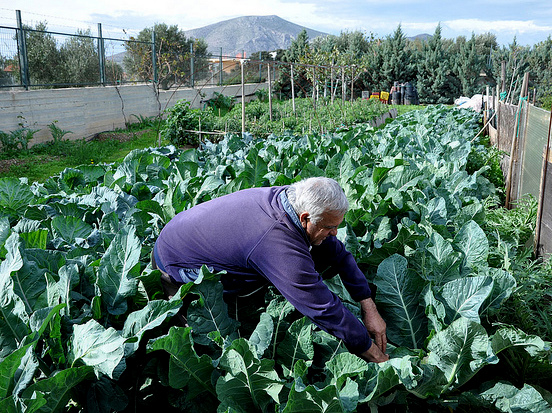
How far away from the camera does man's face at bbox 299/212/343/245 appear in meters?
2.25

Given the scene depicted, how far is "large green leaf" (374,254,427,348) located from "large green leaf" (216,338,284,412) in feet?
2.94

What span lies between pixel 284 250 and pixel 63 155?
10.8 m

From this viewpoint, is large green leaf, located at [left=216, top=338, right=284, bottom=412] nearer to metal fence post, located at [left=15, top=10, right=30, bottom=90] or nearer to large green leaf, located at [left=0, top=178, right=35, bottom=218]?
large green leaf, located at [left=0, top=178, right=35, bottom=218]

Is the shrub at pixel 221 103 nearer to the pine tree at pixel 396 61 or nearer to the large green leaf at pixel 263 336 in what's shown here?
the pine tree at pixel 396 61

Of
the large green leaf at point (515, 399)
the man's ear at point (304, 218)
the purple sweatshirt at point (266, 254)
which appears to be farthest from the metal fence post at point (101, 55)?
the large green leaf at point (515, 399)

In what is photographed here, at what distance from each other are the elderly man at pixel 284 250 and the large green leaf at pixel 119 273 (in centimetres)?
22

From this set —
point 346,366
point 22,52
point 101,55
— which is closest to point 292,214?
point 346,366

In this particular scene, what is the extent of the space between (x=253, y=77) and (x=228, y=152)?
2530cm

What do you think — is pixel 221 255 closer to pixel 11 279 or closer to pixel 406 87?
pixel 11 279

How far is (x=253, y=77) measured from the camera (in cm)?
3012

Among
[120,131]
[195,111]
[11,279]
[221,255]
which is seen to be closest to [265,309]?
[221,255]

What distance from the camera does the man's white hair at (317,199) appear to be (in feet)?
7.23

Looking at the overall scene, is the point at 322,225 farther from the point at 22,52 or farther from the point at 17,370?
the point at 22,52

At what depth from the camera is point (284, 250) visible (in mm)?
2139
